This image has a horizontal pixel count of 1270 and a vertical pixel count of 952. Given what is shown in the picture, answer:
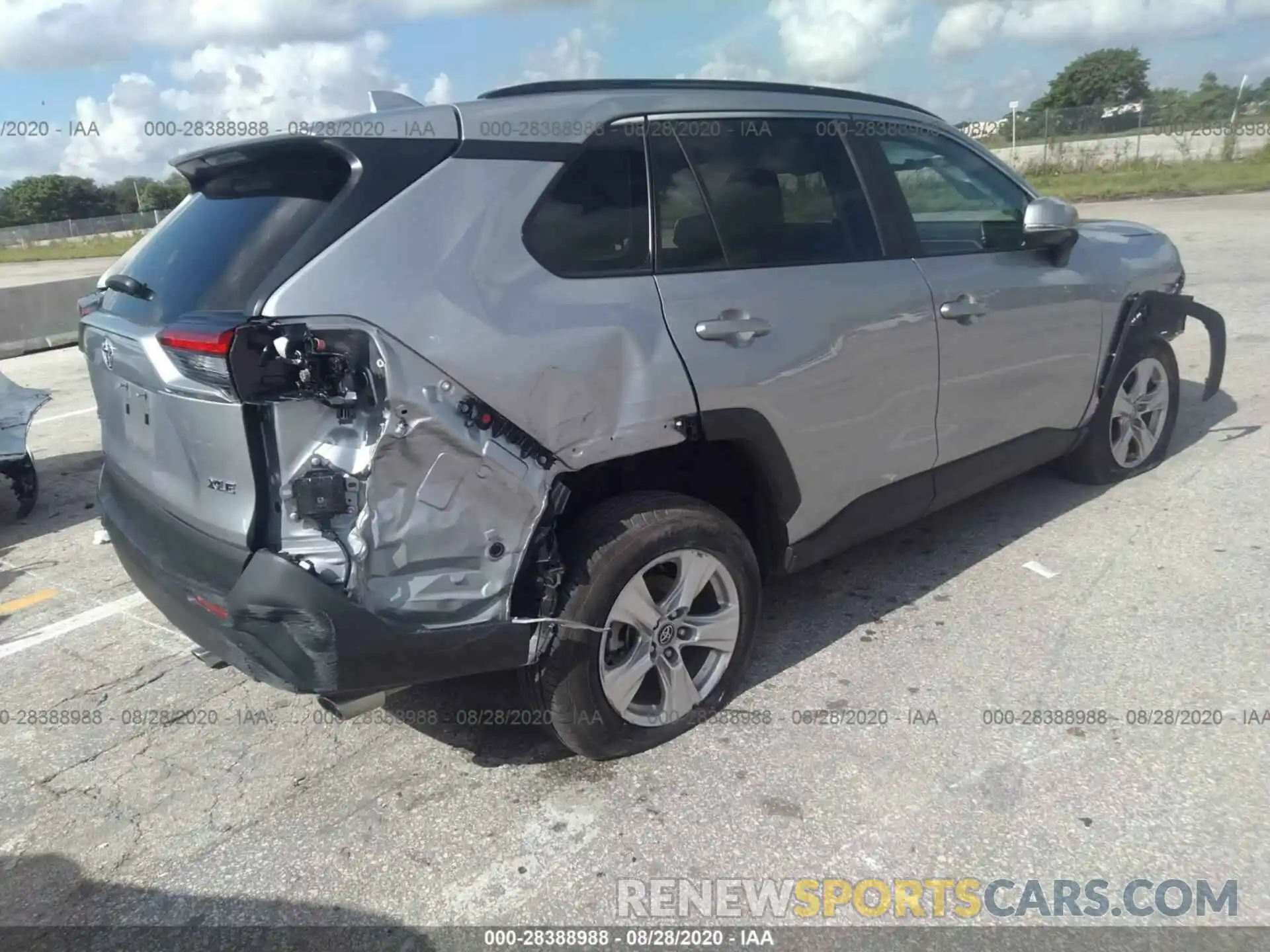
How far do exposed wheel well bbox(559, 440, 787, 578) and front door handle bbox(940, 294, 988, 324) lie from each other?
1.08 m

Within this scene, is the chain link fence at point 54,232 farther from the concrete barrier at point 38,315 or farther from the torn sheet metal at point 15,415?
the torn sheet metal at point 15,415

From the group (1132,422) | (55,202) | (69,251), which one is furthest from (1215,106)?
(55,202)

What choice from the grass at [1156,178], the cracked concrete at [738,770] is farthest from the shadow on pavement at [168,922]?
the grass at [1156,178]

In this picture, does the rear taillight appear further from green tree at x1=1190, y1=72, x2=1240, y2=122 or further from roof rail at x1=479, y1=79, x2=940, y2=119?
green tree at x1=1190, y1=72, x2=1240, y2=122

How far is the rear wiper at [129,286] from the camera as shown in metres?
2.75

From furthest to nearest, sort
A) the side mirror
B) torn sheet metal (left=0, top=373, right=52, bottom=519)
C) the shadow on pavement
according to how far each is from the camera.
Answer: torn sheet metal (left=0, top=373, right=52, bottom=519) < the side mirror < the shadow on pavement

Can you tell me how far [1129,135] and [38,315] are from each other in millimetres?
29014

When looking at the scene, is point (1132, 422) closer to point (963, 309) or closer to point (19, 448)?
point (963, 309)

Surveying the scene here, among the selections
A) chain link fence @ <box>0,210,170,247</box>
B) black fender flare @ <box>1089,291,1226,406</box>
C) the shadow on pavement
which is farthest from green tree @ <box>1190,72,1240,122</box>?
chain link fence @ <box>0,210,170,247</box>

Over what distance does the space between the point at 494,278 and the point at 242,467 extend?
0.81 m

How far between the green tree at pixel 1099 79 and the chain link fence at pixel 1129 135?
4077 centimetres

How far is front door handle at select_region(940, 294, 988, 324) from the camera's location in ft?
11.9

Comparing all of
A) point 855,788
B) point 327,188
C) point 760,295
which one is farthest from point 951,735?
point 327,188

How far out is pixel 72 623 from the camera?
416cm
